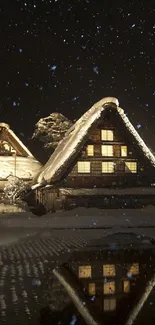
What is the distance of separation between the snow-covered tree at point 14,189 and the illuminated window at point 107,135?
5.63m

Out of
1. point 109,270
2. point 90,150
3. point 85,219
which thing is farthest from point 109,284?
point 90,150

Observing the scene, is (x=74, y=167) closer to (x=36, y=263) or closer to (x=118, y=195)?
(x=118, y=195)

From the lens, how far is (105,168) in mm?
22844

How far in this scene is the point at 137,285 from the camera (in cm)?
610

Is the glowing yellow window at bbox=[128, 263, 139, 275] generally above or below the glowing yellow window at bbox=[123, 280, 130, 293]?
below

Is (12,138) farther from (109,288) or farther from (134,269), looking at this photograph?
(109,288)

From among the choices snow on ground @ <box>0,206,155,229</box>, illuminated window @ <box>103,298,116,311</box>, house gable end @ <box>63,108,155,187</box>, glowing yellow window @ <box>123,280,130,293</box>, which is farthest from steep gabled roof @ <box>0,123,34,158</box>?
illuminated window @ <box>103,298,116,311</box>

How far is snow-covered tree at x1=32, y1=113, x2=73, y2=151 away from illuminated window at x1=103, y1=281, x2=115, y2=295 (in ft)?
87.5

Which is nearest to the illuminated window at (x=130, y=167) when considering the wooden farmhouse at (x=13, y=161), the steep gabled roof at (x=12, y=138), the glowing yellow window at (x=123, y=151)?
the glowing yellow window at (x=123, y=151)

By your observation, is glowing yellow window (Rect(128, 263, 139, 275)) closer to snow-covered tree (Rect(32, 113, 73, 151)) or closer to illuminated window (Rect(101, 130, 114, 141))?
illuminated window (Rect(101, 130, 114, 141))

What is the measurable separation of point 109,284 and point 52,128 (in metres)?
27.6

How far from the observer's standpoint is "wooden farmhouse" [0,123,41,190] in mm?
24688

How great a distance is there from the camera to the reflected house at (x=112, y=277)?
4902 millimetres

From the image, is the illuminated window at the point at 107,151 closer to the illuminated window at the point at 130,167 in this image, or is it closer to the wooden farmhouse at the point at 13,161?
the illuminated window at the point at 130,167
